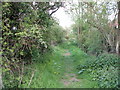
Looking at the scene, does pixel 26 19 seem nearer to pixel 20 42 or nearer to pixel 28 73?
pixel 20 42

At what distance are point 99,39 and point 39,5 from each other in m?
5.91

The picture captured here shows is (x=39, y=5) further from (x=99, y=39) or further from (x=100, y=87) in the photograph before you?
(x=99, y=39)

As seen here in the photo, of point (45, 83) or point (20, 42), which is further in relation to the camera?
point (45, 83)

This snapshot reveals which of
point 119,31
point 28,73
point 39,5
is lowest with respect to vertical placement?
point 28,73

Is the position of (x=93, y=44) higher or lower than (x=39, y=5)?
lower

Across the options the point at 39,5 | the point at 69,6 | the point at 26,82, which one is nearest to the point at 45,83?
the point at 26,82

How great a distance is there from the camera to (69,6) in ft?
22.9

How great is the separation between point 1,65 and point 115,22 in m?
6.79

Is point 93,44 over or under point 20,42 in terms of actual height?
under

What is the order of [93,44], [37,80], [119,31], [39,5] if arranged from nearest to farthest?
[37,80], [39,5], [119,31], [93,44]

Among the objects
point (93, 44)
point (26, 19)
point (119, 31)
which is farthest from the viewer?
point (93, 44)

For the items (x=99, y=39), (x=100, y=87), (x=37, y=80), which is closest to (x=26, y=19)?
(x=37, y=80)

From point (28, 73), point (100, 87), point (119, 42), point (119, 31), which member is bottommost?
point (100, 87)

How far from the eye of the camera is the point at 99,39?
908 cm
